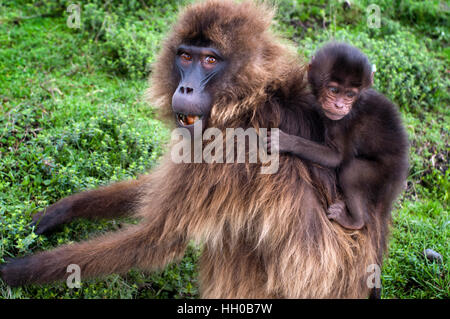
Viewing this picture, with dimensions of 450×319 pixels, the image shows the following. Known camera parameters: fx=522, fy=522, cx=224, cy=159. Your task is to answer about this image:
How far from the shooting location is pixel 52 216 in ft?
14.8

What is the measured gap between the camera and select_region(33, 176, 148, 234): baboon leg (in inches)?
178

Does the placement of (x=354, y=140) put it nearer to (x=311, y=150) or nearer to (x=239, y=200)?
(x=311, y=150)

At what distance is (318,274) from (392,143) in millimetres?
1066

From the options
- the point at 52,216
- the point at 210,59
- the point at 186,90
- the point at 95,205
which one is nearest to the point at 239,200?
the point at 186,90

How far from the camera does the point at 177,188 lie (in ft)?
12.1

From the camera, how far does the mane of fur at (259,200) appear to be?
11.9ft

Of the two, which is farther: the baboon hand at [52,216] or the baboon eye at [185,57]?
the baboon hand at [52,216]

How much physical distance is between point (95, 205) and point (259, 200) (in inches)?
68.8

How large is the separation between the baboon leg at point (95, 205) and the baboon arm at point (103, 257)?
1.57ft

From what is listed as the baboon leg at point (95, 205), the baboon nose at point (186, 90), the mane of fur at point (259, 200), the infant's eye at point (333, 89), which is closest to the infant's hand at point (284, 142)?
the mane of fur at point (259, 200)

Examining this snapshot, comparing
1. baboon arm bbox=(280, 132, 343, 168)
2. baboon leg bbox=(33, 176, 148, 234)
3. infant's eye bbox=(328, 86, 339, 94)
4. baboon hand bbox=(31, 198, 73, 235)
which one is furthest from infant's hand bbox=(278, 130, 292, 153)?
baboon hand bbox=(31, 198, 73, 235)

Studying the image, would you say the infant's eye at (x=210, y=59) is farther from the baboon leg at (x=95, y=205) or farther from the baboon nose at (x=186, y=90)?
the baboon leg at (x=95, y=205)
